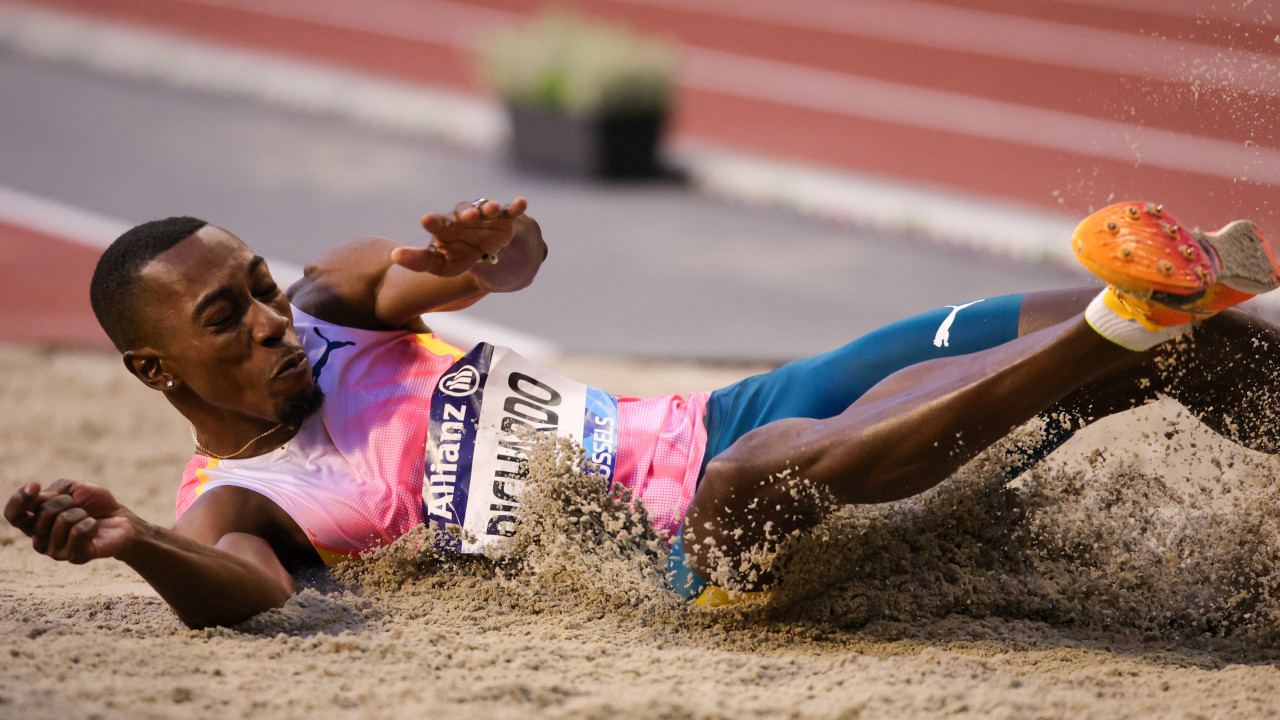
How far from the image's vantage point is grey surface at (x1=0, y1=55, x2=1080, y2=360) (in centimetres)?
543

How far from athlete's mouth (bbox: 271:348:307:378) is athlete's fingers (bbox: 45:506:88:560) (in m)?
0.53

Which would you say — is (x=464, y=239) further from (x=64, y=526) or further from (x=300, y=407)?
(x=64, y=526)

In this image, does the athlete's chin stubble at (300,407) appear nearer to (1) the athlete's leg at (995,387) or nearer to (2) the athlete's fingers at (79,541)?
(2) the athlete's fingers at (79,541)

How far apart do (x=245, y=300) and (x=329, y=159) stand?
5590mm

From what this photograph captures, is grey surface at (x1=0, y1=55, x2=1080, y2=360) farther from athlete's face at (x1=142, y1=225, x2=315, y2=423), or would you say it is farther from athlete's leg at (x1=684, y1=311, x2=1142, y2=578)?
athlete's leg at (x1=684, y1=311, x2=1142, y2=578)

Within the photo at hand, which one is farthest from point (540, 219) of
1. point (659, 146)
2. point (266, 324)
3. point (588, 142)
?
point (266, 324)

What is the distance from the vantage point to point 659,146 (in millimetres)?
7750

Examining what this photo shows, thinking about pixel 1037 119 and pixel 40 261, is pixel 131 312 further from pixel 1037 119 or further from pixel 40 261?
pixel 1037 119

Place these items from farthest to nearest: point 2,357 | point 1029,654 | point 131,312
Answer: point 2,357, point 131,312, point 1029,654

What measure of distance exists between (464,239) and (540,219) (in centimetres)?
442

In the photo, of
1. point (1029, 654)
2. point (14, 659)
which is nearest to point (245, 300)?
point (14, 659)

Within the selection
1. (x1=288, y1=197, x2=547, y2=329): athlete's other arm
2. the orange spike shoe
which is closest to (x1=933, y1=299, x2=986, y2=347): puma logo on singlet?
the orange spike shoe

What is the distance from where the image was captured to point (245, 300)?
2.50 meters

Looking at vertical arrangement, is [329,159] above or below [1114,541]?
above
